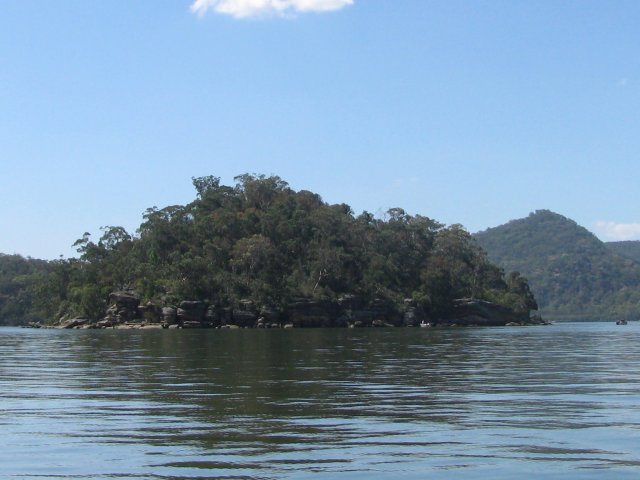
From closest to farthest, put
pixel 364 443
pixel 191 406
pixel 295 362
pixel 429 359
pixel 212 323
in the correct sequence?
pixel 364 443 < pixel 191 406 < pixel 295 362 < pixel 429 359 < pixel 212 323

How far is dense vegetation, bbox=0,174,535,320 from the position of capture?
140 m

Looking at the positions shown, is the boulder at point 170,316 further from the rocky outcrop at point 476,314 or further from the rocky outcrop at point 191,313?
the rocky outcrop at point 476,314

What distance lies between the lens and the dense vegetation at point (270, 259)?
460 ft

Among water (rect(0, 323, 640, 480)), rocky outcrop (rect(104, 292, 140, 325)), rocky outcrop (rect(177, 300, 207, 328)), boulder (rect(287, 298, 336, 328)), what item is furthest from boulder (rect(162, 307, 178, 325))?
water (rect(0, 323, 640, 480))

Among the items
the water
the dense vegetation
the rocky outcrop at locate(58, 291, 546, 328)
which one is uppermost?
the dense vegetation

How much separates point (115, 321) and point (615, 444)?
12717cm

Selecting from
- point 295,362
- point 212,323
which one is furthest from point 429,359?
point 212,323

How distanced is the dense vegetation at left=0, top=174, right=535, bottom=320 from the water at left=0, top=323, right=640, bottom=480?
108597 mm

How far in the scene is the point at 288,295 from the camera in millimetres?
139125

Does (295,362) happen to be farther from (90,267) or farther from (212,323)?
(90,267)

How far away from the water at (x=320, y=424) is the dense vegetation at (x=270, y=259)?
10860 cm

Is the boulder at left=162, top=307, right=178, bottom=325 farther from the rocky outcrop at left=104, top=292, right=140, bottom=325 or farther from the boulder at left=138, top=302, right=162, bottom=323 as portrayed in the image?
the rocky outcrop at left=104, top=292, right=140, bottom=325

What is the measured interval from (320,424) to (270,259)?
128 metres

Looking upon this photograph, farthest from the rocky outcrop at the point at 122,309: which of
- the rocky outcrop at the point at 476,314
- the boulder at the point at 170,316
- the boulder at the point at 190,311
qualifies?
the rocky outcrop at the point at 476,314
